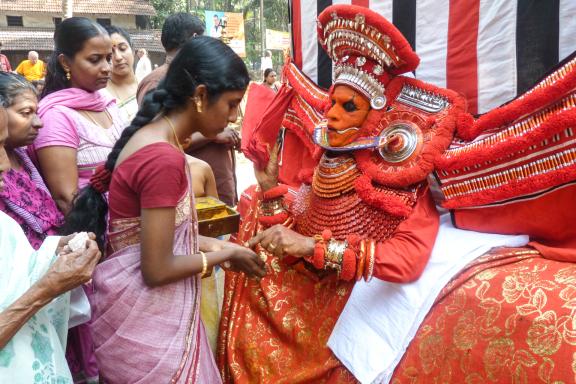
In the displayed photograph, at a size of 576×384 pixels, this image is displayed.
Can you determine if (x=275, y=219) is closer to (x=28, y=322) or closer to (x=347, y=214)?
(x=347, y=214)

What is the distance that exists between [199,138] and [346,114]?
1.54m

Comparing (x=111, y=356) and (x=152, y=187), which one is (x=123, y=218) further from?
(x=111, y=356)

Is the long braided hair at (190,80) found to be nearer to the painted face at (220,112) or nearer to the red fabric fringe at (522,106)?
the painted face at (220,112)

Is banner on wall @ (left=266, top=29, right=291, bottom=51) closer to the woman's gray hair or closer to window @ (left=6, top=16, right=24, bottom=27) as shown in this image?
window @ (left=6, top=16, right=24, bottom=27)

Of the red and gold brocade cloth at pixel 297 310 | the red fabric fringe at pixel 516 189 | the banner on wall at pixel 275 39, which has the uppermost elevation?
the banner on wall at pixel 275 39

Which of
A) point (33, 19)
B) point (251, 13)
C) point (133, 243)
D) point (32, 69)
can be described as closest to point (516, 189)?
point (133, 243)

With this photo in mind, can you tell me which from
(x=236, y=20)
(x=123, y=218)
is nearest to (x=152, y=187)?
(x=123, y=218)

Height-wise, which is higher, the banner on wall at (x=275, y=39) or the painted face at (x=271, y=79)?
the banner on wall at (x=275, y=39)

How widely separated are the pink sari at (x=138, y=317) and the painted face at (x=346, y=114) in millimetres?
724

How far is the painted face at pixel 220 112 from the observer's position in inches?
63.9

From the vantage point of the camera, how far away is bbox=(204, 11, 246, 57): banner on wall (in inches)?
703

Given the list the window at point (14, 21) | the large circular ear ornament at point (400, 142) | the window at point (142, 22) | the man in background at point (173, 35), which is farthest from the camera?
the window at point (142, 22)

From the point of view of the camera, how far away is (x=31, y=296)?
4.48ft

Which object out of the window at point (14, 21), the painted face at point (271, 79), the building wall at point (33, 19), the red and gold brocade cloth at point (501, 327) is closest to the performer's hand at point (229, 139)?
the red and gold brocade cloth at point (501, 327)
